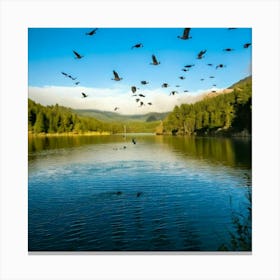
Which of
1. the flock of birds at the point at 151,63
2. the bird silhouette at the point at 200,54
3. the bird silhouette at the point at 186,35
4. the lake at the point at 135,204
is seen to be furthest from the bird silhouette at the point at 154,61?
the lake at the point at 135,204

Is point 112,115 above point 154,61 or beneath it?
beneath

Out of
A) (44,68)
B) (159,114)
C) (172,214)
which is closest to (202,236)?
(172,214)

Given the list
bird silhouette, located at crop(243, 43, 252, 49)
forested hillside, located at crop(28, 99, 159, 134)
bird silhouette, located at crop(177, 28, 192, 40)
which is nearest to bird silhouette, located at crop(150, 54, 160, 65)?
bird silhouette, located at crop(177, 28, 192, 40)

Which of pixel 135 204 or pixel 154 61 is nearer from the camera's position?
pixel 154 61

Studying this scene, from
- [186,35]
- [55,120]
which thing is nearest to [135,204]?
[186,35]

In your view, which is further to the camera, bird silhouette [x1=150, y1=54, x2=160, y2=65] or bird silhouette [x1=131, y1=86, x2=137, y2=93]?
bird silhouette [x1=131, y1=86, x2=137, y2=93]

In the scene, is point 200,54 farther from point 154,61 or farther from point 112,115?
point 112,115

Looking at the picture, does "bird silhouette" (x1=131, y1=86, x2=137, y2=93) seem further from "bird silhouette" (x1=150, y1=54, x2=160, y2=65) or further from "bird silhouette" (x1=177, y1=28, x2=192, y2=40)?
"bird silhouette" (x1=177, y1=28, x2=192, y2=40)

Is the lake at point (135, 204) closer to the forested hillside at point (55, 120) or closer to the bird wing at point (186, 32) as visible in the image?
the forested hillside at point (55, 120)
